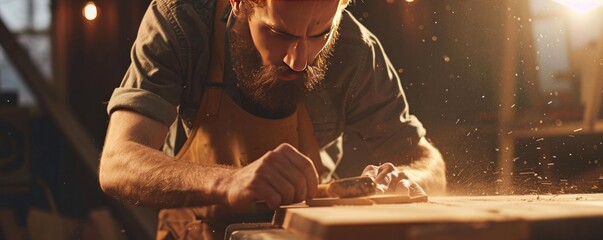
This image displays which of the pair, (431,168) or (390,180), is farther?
(431,168)

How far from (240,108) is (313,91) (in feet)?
0.96

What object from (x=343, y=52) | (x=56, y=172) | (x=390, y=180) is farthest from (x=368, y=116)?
(x=56, y=172)

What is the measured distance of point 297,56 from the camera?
92.6 inches

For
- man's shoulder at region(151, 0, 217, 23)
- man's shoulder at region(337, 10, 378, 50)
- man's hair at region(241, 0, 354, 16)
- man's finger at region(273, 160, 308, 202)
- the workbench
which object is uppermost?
man's hair at region(241, 0, 354, 16)

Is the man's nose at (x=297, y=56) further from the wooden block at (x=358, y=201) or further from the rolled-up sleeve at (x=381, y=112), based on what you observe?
the wooden block at (x=358, y=201)

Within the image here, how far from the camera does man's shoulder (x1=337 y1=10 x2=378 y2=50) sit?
9.40 feet

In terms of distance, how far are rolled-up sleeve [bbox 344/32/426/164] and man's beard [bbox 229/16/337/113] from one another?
27 centimetres

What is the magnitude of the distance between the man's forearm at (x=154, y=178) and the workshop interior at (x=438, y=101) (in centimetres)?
Answer: 135

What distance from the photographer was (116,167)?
7.25 feet

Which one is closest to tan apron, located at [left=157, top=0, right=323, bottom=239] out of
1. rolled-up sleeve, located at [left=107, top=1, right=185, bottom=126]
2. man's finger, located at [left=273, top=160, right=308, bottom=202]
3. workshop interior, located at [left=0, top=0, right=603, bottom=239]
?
rolled-up sleeve, located at [left=107, top=1, right=185, bottom=126]

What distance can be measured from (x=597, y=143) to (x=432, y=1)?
1814 mm

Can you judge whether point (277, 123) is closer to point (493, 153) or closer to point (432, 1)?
point (432, 1)

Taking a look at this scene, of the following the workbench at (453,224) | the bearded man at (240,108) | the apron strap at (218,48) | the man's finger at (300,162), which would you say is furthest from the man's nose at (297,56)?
the workbench at (453,224)

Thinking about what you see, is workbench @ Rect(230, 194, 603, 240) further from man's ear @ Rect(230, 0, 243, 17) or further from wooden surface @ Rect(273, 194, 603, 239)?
man's ear @ Rect(230, 0, 243, 17)
